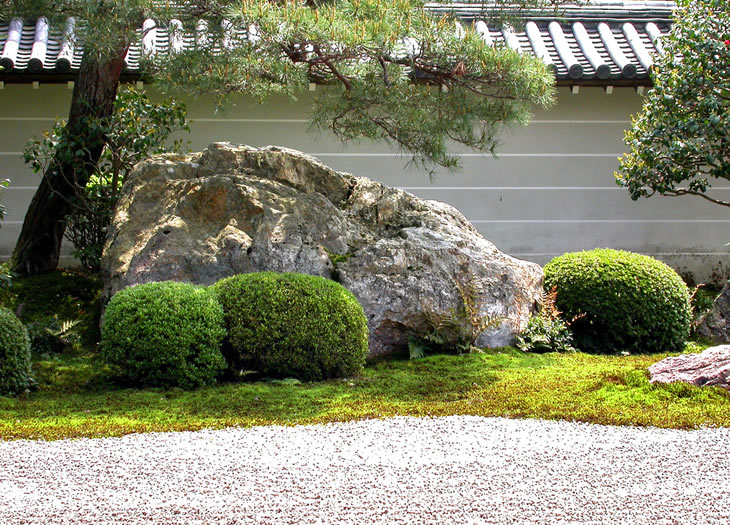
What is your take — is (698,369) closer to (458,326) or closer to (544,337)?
(544,337)

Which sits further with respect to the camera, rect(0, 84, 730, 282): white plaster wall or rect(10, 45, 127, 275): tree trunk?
rect(0, 84, 730, 282): white plaster wall

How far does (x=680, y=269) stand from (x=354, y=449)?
834 cm

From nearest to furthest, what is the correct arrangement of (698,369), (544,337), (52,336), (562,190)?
(698,369)
(52,336)
(544,337)
(562,190)

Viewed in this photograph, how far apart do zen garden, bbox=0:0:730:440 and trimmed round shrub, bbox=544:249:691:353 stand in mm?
20

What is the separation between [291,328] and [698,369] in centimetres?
286

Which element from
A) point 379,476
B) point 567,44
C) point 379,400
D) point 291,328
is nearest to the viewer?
point 379,476

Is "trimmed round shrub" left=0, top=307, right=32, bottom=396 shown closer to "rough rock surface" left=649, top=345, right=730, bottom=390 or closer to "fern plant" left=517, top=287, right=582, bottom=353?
"fern plant" left=517, top=287, right=582, bottom=353

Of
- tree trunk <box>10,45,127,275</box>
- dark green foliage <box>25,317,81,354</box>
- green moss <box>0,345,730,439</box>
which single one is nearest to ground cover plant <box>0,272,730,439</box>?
green moss <box>0,345,730,439</box>

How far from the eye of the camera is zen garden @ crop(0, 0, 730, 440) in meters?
5.56

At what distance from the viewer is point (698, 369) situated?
5.68 meters

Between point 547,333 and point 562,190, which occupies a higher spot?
point 562,190

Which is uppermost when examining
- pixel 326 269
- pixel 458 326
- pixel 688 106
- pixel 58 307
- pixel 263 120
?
pixel 688 106

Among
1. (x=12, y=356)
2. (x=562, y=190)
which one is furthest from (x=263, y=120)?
(x=12, y=356)

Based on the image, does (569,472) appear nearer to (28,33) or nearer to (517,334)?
(517,334)
